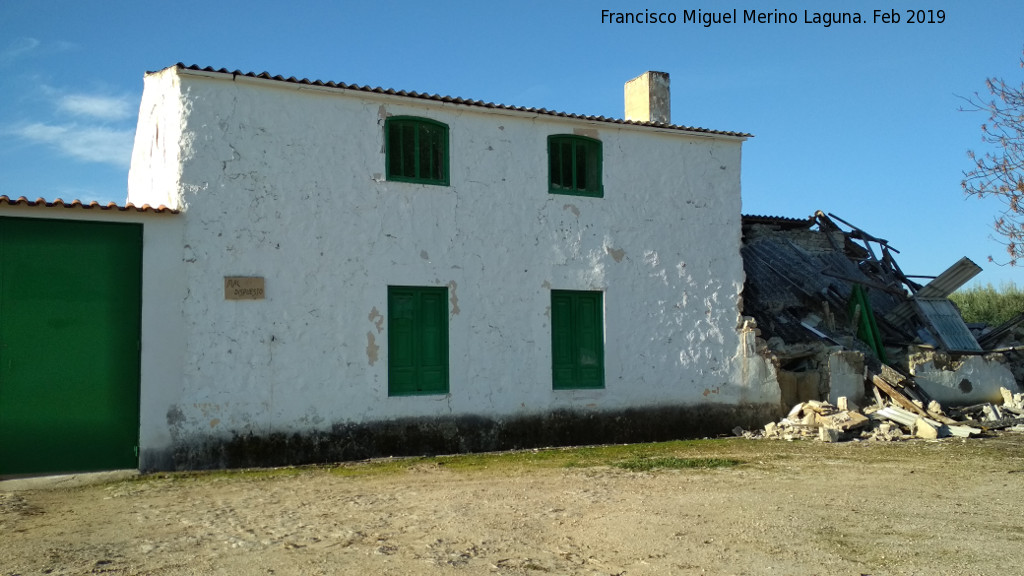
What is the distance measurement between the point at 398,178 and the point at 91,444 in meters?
4.99

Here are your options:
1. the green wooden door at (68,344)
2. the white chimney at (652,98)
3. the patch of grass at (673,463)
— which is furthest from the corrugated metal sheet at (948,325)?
the green wooden door at (68,344)

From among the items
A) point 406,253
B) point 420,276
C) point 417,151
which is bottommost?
point 420,276

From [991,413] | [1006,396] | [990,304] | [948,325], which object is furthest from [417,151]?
[990,304]

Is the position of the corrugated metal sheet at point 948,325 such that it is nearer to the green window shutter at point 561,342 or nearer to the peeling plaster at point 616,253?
the peeling plaster at point 616,253

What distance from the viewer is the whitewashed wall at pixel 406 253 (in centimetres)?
1027

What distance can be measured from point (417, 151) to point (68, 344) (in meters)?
4.98

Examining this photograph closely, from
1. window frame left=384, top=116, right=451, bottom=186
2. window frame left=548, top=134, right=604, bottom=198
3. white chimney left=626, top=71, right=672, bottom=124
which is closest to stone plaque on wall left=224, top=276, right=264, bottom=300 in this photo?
window frame left=384, top=116, right=451, bottom=186

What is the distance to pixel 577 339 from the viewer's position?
41.1 feet

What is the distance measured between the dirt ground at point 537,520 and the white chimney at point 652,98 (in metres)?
6.55

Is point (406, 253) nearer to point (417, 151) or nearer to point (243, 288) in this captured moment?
point (417, 151)

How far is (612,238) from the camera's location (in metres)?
12.8

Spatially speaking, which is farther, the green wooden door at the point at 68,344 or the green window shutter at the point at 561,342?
the green window shutter at the point at 561,342

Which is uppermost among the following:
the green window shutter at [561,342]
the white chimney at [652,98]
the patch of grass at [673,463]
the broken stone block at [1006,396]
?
the white chimney at [652,98]

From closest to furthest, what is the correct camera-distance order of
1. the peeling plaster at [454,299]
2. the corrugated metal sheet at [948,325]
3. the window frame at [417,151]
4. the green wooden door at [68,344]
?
the green wooden door at [68,344] → the window frame at [417,151] → the peeling plaster at [454,299] → the corrugated metal sheet at [948,325]
